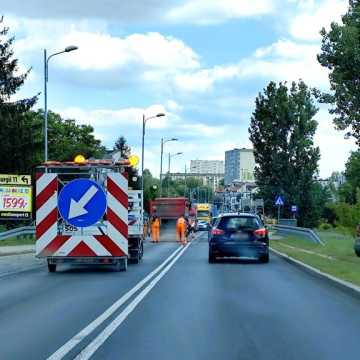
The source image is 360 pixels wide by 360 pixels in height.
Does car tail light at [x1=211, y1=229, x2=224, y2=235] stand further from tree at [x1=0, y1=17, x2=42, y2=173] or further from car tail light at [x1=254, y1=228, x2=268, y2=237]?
tree at [x1=0, y1=17, x2=42, y2=173]

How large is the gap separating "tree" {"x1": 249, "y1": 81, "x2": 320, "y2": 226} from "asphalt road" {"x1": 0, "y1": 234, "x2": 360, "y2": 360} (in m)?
41.9

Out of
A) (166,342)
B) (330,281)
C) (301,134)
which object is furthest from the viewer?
(301,134)

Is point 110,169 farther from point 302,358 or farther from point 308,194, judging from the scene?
point 308,194

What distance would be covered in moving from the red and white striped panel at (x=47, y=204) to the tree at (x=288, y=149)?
136ft

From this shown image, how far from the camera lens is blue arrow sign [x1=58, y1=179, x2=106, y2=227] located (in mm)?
19719

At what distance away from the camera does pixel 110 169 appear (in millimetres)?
20875

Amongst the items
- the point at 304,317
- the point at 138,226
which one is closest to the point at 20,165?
the point at 138,226

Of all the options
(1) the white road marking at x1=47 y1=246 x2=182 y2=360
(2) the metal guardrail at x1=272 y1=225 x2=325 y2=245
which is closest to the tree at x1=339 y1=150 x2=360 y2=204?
(2) the metal guardrail at x1=272 y1=225 x2=325 y2=245

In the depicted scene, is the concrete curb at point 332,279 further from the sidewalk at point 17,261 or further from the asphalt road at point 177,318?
the sidewalk at point 17,261

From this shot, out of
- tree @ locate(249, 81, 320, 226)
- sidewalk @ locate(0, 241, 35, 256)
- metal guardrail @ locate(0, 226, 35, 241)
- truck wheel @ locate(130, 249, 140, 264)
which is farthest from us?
tree @ locate(249, 81, 320, 226)

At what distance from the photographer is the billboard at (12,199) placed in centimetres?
3569

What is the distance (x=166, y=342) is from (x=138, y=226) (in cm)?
1550

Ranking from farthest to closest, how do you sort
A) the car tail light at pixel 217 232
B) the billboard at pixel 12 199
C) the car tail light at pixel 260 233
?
the billboard at pixel 12 199
the car tail light at pixel 217 232
the car tail light at pixel 260 233

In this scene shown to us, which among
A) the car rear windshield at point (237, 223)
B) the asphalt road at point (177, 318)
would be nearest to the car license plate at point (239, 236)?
the car rear windshield at point (237, 223)
